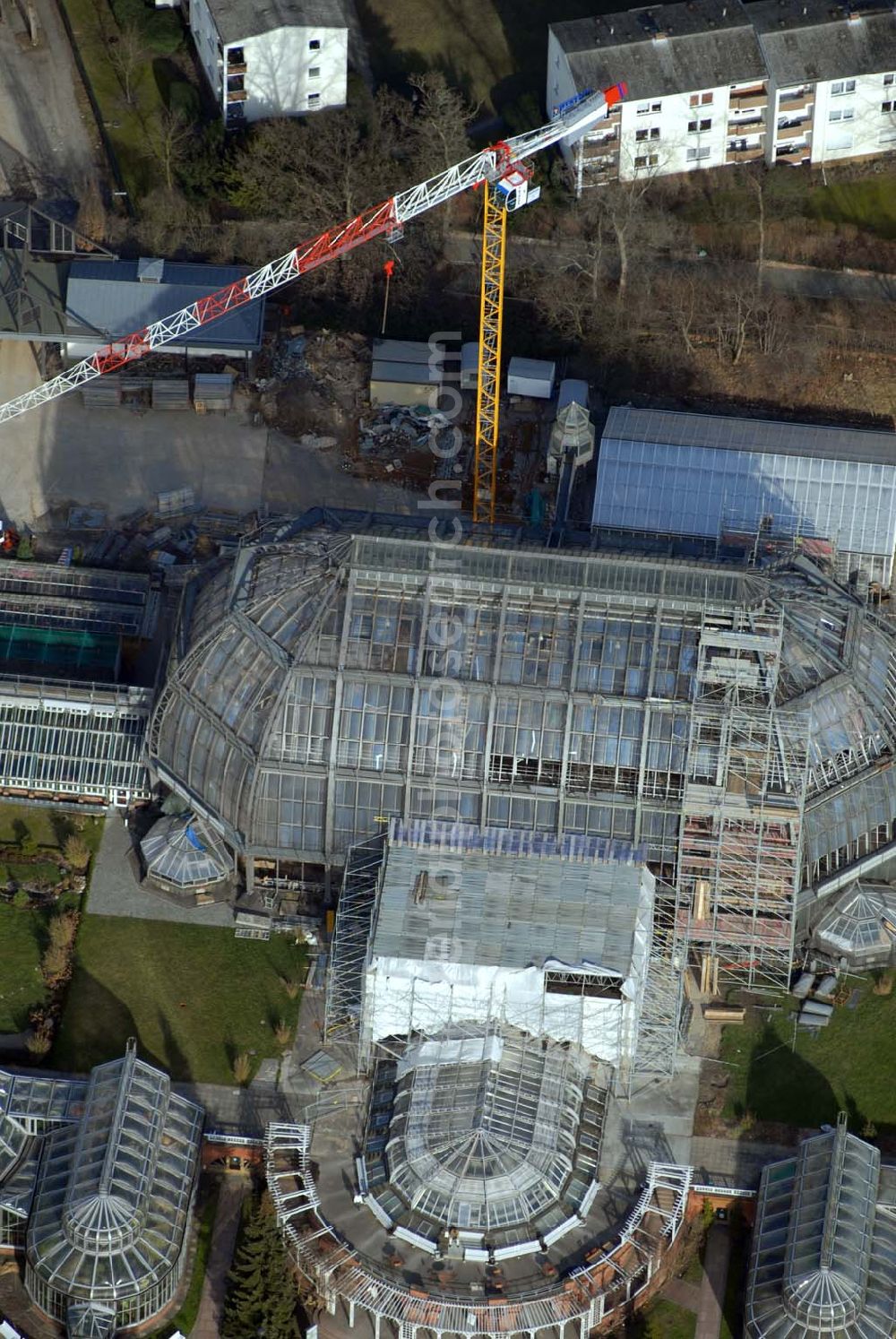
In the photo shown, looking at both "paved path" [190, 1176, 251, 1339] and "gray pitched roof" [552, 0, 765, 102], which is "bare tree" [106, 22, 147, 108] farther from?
"paved path" [190, 1176, 251, 1339]

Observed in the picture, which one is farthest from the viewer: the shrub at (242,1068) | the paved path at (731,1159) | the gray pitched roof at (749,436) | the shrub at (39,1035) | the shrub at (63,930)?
the gray pitched roof at (749,436)

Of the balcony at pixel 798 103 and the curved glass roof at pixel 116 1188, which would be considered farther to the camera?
the balcony at pixel 798 103

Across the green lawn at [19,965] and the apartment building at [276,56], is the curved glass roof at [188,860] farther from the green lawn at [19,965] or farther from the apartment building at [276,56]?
the apartment building at [276,56]

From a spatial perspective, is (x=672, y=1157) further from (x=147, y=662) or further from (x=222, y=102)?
(x=222, y=102)


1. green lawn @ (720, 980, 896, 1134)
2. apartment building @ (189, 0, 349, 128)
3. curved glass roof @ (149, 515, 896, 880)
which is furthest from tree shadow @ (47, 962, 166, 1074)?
apartment building @ (189, 0, 349, 128)

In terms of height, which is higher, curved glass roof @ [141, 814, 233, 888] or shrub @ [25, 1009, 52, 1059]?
curved glass roof @ [141, 814, 233, 888]

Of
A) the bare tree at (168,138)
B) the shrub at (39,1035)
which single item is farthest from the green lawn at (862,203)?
the shrub at (39,1035)

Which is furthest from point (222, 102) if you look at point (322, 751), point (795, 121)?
point (322, 751)
